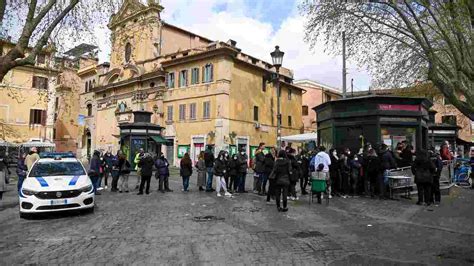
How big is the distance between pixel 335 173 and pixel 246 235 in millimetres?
7016

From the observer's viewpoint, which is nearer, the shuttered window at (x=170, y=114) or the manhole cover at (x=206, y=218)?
the manhole cover at (x=206, y=218)

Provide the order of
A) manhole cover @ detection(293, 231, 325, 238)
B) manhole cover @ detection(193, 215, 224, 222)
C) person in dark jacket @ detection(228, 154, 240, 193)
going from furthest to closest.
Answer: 1. person in dark jacket @ detection(228, 154, 240, 193)
2. manhole cover @ detection(193, 215, 224, 222)
3. manhole cover @ detection(293, 231, 325, 238)

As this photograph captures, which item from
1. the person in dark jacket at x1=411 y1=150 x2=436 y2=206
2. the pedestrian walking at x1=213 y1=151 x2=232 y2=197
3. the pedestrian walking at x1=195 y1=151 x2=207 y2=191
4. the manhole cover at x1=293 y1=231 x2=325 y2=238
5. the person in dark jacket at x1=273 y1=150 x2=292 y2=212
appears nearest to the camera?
the manhole cover at x1=293 y1=231 x2=325 y2=238

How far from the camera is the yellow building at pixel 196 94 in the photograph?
3703cm

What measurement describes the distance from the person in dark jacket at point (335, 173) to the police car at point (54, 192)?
8031mm

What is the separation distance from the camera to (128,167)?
1599 cm

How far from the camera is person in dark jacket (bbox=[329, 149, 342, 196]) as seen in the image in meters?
13.9

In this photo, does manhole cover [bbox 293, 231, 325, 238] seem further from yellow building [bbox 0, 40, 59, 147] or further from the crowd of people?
yellow building [bbox 0, 40, 59, 147]

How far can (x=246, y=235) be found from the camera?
799 centimetres

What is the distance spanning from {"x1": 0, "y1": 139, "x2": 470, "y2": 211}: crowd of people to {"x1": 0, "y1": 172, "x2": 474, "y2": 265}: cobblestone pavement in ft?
2.93

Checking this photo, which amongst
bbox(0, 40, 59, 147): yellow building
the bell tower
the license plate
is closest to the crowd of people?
the bell tower

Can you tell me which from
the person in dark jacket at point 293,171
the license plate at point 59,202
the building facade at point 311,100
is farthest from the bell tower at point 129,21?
the building facade at point 311,100

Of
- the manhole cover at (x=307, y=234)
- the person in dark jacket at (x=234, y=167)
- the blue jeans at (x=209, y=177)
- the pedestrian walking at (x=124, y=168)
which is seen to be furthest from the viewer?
the blue jeans at (x=209, y=177)

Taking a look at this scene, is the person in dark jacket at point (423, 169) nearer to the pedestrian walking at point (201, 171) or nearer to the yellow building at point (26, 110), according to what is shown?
the pedestrian walking at point (201, 171)
